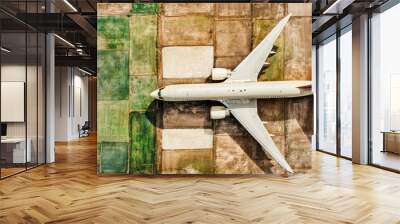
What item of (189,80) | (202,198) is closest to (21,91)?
(189,80)

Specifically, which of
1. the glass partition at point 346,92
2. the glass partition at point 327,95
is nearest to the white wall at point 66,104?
the glass partition at point 327,95

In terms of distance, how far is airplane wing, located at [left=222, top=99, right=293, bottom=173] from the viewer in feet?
15.6

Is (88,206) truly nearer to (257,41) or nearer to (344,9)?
(257,41)

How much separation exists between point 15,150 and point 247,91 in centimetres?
459

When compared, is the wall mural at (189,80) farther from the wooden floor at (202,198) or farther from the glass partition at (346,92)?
the glass partition at (346,92)

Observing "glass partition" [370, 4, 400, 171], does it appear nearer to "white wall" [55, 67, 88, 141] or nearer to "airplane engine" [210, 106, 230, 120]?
"airplane engine" [210, 106, 230, 120]

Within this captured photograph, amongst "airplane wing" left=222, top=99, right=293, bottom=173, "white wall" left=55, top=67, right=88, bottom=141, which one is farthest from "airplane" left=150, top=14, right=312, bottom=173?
"white wall" left=55, top=67, right=88, bottom=141

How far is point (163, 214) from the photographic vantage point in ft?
11.1

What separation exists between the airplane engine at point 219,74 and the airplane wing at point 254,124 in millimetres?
361

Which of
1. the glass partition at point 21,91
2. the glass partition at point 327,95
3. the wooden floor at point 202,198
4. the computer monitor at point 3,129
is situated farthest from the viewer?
the glass partition at point 327,95

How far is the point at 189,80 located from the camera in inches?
200

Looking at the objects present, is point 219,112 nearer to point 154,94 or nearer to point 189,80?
point 189,80

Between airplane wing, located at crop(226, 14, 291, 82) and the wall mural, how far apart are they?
261 mm

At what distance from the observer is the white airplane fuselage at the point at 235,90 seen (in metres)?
4.65
